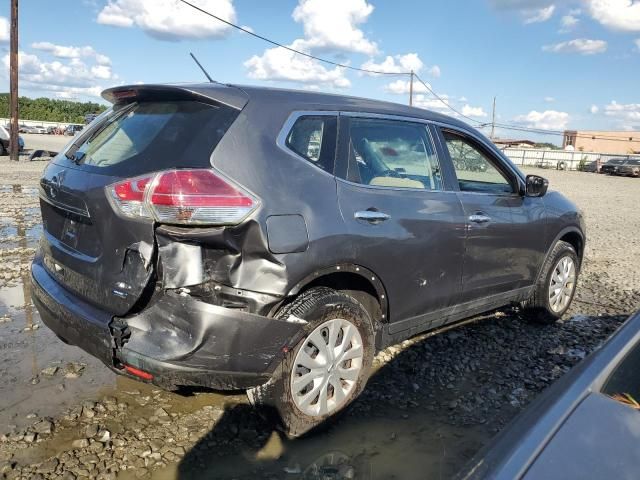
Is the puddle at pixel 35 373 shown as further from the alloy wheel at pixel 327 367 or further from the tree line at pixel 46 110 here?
the tree line at pixel 46 110

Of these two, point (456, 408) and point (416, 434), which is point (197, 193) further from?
point (456, 408)

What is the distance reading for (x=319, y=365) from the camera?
2904 mm

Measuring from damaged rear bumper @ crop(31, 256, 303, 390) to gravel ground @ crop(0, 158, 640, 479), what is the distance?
464 millimetres

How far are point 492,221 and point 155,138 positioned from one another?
8.08 feet

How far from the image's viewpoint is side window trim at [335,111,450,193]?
3.04 meters

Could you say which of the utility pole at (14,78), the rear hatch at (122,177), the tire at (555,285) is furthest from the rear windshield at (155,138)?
the utility pole at (14,78)

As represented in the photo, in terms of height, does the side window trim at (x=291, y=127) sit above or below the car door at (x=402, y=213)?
above

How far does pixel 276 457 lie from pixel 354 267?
1.08 m

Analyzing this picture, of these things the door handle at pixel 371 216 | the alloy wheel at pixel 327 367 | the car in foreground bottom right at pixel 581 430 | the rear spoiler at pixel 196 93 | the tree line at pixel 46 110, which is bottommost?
the alloy wheel at pixel 327 367

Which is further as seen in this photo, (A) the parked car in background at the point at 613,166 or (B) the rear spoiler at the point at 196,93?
(A) the parked car in background at the point at 613,166

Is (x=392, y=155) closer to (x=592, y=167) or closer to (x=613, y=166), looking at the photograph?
(x=613, y=166)

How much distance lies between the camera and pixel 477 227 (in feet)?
12.4

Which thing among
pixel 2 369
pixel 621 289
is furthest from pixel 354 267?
pixel 621 289

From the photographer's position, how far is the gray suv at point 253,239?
250 centimetres
